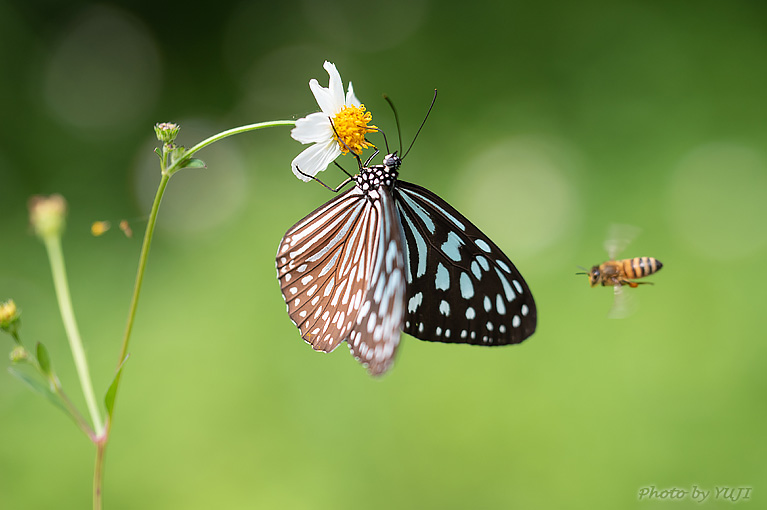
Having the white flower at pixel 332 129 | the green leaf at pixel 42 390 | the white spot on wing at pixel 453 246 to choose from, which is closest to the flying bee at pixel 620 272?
the white spot on wing at pixel 453 246

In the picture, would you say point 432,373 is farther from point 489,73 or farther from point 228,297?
point 489,73

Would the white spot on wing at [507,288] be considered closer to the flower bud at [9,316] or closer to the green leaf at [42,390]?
the green leaf at [42,390]

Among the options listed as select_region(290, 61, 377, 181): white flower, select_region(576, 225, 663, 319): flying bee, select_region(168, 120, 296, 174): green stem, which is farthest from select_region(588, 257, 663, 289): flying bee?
select_region(168, 120, 296, 174): green stem

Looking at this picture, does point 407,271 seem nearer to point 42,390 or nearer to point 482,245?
point 482,245

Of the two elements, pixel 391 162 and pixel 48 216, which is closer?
pixel 48 216

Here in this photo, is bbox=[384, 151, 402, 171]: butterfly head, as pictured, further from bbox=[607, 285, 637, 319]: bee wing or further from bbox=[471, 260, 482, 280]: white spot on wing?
bbox=[607, 285, 637, 319]: bee wing

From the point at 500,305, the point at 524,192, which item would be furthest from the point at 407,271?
the point at 524,192
